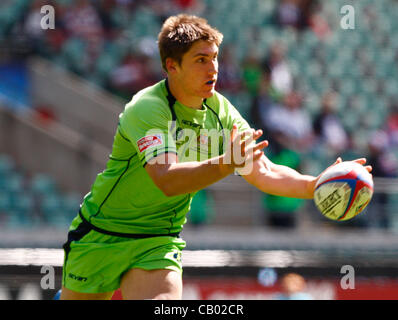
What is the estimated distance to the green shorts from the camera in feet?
16.0

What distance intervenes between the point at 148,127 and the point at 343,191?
1265 mm

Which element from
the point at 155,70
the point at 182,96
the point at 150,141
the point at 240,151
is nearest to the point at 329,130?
the point at 155,70

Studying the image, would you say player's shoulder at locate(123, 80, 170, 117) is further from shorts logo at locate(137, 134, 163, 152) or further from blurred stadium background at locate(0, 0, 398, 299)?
blurred stadium background at locate(0, 0, 398, 299)

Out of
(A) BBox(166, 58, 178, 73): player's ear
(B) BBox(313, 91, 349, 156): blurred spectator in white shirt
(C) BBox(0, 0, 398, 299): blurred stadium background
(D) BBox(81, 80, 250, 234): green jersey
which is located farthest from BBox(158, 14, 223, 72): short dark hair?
(B) BBox(313, 91, 349, 156): blurred spectator in white shirt

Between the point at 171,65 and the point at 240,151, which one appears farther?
the point at 171,65

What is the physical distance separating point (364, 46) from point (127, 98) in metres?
6.38

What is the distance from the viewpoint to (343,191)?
451 cm

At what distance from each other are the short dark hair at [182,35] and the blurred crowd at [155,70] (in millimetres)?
6324

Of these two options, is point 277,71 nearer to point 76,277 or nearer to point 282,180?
point 282,180

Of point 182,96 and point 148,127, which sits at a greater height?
point 182,96

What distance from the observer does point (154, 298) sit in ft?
15.1

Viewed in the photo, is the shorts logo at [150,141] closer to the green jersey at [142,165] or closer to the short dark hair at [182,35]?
the green jersey at [142,165]

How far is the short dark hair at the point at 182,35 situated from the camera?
4718mm

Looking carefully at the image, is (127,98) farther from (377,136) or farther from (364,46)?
(364,46)
